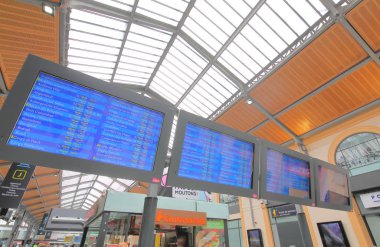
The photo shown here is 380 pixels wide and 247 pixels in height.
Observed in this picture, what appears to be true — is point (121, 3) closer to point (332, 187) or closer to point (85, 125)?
point (85, 125)

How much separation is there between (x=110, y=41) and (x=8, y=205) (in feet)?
30.3

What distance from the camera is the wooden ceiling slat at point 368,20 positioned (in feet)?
22.5

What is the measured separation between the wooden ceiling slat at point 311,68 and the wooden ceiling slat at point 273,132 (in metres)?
1.33

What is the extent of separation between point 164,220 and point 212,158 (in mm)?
2890

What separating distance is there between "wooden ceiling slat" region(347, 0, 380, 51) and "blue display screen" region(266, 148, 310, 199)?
6.51m

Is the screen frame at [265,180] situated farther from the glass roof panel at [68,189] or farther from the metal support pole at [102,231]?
the glass roof panel at [68,189]

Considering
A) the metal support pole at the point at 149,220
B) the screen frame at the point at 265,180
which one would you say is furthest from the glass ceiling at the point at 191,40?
the metal support pole at the point at 149,220

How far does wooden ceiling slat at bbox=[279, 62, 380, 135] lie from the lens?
8.83 m

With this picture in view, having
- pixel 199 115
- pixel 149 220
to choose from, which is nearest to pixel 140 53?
pixel 199 115

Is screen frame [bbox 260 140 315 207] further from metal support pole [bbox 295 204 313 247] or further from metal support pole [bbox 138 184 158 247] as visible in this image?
metal support pole [bbox 138 184 158 247]

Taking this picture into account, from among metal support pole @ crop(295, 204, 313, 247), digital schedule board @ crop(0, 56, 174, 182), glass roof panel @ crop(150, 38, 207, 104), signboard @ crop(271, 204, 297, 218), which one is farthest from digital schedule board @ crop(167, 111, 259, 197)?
signboard @ crop(271, 204, 297, 218)

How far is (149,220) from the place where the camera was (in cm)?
190

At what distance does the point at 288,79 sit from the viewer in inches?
389

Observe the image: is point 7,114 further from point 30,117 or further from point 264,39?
point 264,39
